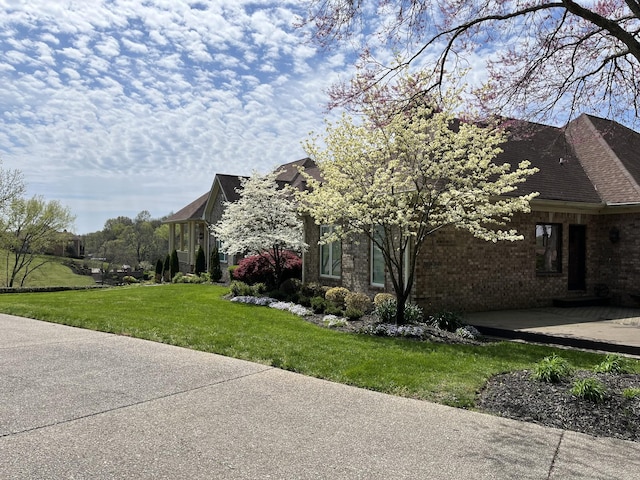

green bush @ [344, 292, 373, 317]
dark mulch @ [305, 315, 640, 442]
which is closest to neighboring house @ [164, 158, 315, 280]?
green bush @ [344, 292, 373, 317]

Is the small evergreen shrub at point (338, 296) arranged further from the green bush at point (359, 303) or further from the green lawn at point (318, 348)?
the green lawn at point (318, 348)

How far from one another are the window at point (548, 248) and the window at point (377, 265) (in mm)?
4579

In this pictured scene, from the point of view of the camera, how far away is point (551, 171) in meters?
15.3

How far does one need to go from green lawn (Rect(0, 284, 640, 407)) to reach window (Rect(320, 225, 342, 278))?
11.0 feet

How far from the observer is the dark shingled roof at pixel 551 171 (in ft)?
45.3

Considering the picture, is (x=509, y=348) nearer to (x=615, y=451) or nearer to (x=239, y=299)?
(x=615, y=451)

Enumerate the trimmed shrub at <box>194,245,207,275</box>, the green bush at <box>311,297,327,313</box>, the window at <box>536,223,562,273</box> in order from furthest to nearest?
the trimmed shrub at <box>194,245,207,275</box> → the window at <box>536,223,562,273</box> → the green bush at <box>311,297,327,313</box>

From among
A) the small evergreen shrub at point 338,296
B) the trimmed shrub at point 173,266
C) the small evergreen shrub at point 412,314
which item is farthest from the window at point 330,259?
the trimmed shrub at point 173,266

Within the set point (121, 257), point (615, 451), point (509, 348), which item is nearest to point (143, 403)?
point (615, 451)

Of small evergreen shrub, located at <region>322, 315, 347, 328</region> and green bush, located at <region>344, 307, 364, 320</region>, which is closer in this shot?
small evergreen shrub, located at <region>322, 315, 347, 328</region>

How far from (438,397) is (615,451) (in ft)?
5.99

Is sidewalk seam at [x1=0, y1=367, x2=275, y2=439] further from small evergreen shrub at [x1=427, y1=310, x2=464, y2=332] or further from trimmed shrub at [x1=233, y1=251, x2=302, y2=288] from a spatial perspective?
trimmed shrub at [x1=233, y1=251, x2=302, y2=288]

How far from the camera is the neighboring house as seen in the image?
2552cm

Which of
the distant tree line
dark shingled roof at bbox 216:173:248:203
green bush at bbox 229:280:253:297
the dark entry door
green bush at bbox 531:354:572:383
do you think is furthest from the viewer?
the distant tree line
